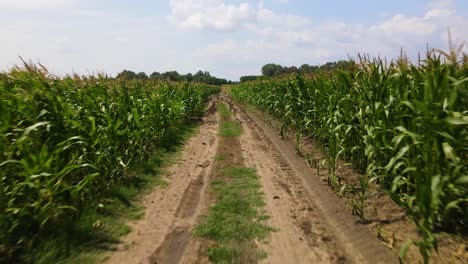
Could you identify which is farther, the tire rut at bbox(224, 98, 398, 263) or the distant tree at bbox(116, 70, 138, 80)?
the distant tree at bbox(116, 70, 138, 80)

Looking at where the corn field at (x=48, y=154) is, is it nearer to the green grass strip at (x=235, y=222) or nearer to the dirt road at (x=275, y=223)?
the dirt road at (x=275, y=223)

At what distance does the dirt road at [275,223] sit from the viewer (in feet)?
12.7

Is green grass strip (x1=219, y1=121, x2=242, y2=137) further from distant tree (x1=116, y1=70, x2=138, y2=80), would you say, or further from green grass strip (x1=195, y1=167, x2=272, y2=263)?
green grass strip (x1=195, y1=167, x2=272, y2=263)

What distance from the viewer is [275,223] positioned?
4.75 metres

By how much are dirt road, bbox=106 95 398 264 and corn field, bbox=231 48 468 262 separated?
504 millimetres

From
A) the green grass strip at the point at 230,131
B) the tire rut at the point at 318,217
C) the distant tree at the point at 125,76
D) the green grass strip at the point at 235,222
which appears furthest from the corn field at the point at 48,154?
the green grass strip at the point at 230,131

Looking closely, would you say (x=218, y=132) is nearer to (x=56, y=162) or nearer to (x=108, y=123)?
(x=108, y=123)

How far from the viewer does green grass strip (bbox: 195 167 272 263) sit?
12.8ft

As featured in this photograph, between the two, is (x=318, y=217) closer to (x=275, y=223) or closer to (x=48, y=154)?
(x=275, y=223)

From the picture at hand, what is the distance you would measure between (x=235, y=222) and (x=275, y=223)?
53 cm

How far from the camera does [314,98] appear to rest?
363 inches

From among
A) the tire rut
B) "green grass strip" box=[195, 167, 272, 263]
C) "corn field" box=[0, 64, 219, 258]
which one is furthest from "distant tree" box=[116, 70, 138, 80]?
"green grass strip" box=[195, 167, 272, 263]

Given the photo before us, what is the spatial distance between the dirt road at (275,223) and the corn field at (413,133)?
0.50m

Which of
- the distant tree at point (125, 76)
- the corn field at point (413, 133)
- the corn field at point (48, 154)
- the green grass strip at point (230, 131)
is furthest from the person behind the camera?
the green grass strip at point (230, 131)
